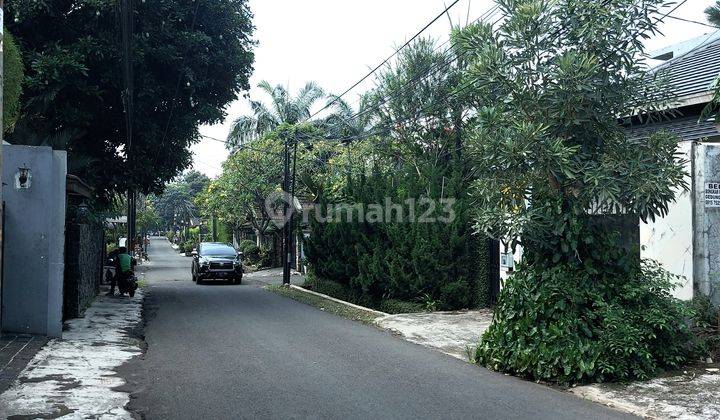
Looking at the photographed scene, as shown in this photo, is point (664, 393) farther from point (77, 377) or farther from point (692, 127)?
point (77, 377)

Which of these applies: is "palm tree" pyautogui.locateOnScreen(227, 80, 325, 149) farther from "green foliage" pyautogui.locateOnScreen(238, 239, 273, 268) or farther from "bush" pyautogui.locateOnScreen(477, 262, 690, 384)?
"bush" pyautogui.locateOnScreen(477, 262, 690, 384)

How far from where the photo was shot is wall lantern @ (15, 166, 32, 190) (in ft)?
38.9

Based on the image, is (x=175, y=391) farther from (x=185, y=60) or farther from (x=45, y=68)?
(x=185, y=60)

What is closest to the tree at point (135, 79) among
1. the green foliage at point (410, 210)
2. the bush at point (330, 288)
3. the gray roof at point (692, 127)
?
the green foliage at point (410, 210)

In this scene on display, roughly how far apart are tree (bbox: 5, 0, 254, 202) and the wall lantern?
4.56 m

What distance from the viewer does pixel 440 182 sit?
1753cm

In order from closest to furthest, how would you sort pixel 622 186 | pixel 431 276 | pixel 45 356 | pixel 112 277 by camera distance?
pixel 622 186 → pixel 45 356 → pixel 431 276 → pixel 112 277

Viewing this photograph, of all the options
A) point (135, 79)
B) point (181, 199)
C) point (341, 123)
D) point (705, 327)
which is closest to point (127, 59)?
point (135, 79)

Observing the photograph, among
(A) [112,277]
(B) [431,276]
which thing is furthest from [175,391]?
(A) [112,277]

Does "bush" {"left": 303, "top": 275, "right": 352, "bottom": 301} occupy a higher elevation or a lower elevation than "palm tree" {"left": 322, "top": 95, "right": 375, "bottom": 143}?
lower

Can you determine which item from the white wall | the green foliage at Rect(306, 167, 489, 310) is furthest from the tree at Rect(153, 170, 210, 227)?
the white wall

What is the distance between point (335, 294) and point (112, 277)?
7.30 m

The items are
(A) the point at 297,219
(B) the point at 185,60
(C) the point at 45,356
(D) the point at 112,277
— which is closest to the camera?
(C) the point at 45,356

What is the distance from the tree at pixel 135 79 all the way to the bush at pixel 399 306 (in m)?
8.18
